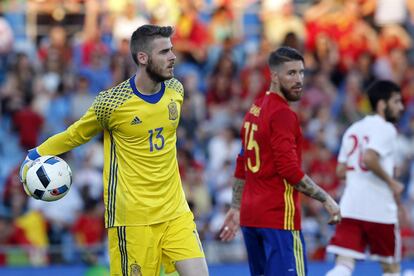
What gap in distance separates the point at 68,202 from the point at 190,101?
266cm

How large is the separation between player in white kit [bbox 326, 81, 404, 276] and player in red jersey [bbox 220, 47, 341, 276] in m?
1.62

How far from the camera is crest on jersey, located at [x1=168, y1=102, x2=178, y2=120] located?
28.8 ft

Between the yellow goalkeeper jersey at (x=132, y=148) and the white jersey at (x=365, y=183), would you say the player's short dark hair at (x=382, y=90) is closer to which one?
the white jersey at (x=365, y=183)

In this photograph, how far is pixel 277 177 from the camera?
9320 mm

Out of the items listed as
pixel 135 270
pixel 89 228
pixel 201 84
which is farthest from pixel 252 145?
pixel 201 84

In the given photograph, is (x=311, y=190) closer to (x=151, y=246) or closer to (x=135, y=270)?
(x=151, y=246)

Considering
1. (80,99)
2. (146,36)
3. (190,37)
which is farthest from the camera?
(190,37)

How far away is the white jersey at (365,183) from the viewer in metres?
10.9

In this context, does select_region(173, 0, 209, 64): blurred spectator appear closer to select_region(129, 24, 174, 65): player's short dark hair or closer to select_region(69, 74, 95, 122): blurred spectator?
select_region(69, 74, 95, 122): blurred spectator

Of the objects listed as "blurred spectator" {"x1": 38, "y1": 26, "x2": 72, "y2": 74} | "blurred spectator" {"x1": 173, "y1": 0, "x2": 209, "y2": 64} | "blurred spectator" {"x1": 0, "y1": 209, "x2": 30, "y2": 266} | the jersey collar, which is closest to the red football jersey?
the jersey collar

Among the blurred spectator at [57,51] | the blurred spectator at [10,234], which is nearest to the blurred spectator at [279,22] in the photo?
→ the blurred spectator at [57,51]

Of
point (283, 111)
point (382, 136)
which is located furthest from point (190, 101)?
point (283, 111)

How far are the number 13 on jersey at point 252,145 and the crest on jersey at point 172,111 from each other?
0.87 m

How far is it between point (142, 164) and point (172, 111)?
18.8 inches
